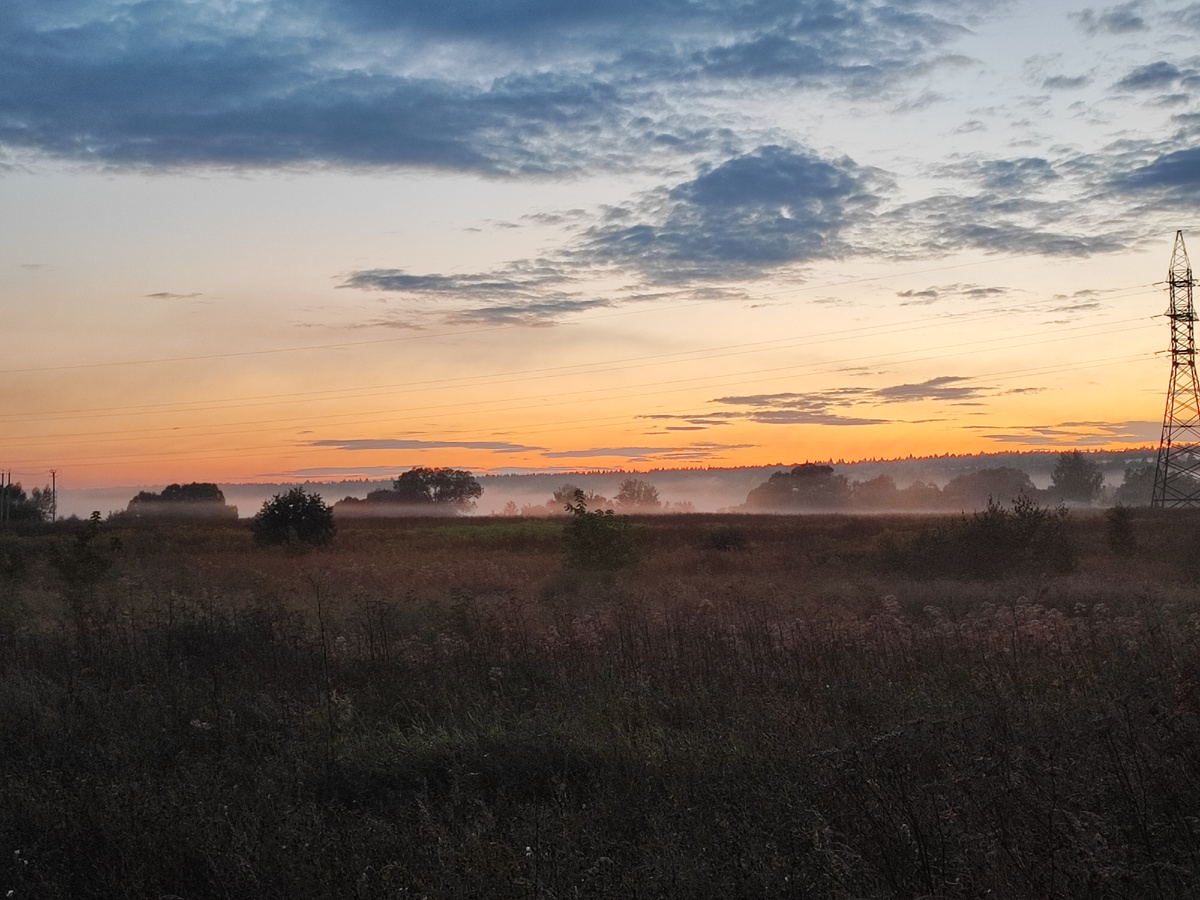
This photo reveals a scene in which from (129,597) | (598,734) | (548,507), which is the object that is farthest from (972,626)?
(548,507)

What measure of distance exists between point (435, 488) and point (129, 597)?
12980 cm

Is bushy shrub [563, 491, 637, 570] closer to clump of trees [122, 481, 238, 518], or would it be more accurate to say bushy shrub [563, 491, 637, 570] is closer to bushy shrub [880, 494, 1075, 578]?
bushy shrub [880, 494, 1075, 578]

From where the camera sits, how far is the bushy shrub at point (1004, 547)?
30.1 meters

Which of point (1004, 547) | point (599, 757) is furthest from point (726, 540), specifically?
point (599, 757)

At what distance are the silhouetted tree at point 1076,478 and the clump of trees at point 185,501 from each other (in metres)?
136

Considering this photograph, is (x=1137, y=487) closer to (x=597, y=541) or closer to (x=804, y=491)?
(x=804, y=491)

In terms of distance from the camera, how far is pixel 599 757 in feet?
24.9

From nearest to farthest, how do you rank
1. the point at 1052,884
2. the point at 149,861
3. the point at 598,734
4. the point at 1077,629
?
the point at 1052,884 < the point at 149,861 < the point at 598,734 < the point at 1077,629

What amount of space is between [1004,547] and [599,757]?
86.8 feet

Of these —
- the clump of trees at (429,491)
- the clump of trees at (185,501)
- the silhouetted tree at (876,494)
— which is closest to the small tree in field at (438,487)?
the clump of trees at (429,491)

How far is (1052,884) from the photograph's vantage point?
4.39 meters

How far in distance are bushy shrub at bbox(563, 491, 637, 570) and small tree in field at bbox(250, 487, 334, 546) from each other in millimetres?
18839

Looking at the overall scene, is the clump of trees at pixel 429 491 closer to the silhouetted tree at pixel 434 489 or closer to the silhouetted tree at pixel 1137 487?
the silhouetted tree at pixel 434 489

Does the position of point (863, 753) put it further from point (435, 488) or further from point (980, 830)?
point (435, 488)
